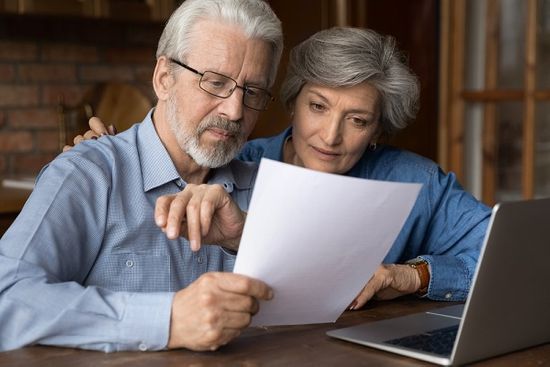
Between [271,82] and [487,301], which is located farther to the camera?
[271,82]

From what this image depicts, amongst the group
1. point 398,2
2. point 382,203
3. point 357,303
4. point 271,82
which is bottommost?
point 357,303

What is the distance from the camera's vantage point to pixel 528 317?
51.9 inches

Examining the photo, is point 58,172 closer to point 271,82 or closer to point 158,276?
point 158,276

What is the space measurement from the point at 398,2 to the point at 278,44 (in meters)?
2.19

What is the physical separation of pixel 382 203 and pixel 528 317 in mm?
321

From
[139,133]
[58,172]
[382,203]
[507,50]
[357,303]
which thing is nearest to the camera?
[382,203]

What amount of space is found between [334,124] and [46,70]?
7.00 feet

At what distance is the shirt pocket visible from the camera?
5.24ft

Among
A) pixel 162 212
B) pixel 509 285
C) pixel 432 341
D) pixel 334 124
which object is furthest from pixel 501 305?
pixel 334 124

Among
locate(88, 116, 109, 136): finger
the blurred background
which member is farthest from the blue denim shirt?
the blurred background

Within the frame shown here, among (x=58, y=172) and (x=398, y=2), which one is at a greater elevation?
(x=398, y=2)

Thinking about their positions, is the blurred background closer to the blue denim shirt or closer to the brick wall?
the brick wall

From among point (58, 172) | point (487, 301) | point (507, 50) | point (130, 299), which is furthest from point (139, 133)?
point (507, 50)

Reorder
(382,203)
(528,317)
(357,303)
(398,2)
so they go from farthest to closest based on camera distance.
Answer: (398,2) < (357,303) < (528,317) < (382,203)
